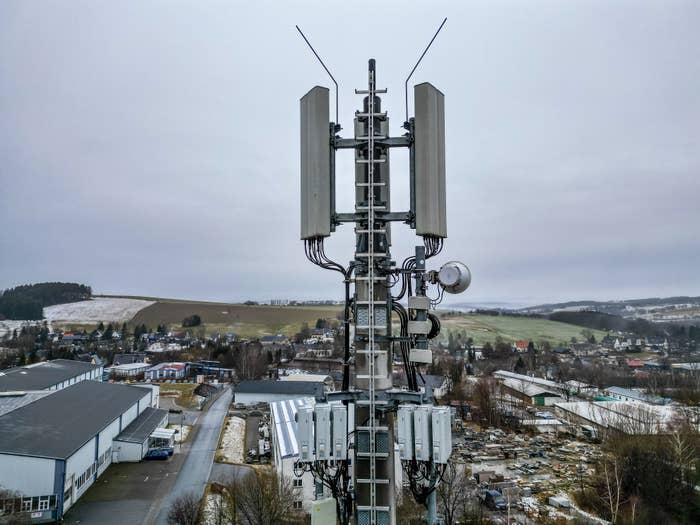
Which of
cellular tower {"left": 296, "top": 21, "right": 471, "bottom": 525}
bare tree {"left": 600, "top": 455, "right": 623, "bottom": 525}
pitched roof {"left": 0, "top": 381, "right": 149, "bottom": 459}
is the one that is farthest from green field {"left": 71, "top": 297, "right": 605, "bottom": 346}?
cellular tower {"left": 296, "top": 21, "right": 471, "bottom": 525}

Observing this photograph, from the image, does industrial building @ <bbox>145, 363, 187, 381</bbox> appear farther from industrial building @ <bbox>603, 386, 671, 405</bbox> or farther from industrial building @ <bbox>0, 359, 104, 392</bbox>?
industrial building @ <bbox>603, 386, 671, 405</bbox>

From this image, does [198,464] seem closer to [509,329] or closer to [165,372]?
[165,372]

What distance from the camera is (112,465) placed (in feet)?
91.9

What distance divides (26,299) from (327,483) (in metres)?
178

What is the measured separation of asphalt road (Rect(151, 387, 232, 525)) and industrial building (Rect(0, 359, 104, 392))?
47.9ft

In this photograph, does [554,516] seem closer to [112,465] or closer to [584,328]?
[112,465]

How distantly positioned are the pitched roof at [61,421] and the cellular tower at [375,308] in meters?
21.6

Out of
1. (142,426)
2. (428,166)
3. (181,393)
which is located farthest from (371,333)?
(181,393)

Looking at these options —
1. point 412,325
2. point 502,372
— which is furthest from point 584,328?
point 412,325

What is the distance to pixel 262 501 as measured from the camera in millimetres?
16891

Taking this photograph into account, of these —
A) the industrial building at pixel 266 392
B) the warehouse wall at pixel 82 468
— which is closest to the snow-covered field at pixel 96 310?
the industrial building at pixel 266 392

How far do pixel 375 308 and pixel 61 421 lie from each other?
27.1m

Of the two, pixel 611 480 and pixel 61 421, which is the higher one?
pixel 61 421

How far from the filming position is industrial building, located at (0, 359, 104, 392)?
39.4m
